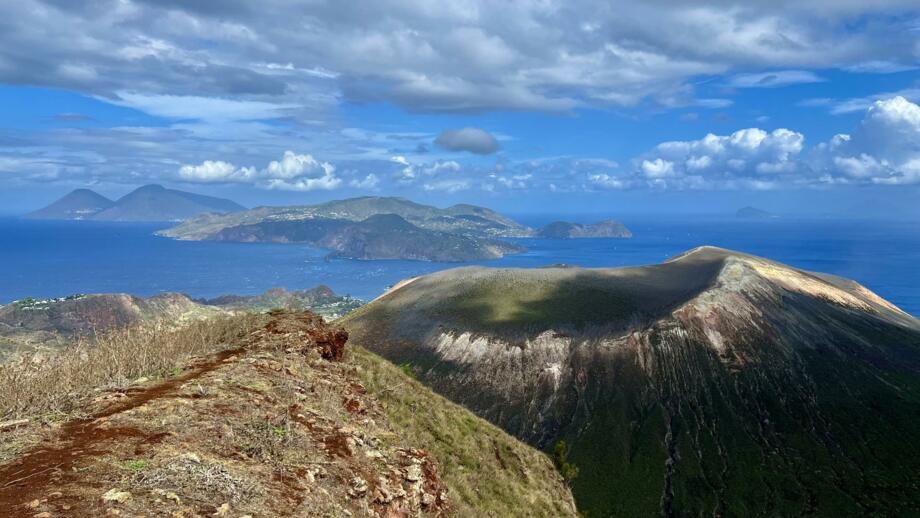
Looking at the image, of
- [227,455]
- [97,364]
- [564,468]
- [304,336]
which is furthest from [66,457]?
[564,468]

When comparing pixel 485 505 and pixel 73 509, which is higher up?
pixel 73 509

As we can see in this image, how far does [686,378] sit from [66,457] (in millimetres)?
150418

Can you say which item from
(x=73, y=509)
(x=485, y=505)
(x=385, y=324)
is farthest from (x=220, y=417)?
(x=385, y=324)

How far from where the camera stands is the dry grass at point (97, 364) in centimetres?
1705

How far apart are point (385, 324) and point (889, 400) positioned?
131578 millimetres

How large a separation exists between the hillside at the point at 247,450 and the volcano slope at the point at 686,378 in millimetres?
99922

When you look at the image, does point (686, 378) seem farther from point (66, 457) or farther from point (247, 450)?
point (66, 457)

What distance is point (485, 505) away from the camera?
82.3ft

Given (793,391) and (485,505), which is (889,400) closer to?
(793,391)

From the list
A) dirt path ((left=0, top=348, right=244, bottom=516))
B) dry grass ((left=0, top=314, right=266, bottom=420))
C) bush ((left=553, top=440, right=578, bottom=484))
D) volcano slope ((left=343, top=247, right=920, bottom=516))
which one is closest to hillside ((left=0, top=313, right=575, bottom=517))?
dirt path ((left=0, top=348, right=244, bottom=516))

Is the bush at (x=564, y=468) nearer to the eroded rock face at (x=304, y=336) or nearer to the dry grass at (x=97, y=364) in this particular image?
the eroded rock face at (x=304, y=336)

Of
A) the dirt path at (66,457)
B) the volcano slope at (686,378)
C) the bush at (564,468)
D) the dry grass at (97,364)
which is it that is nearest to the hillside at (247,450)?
the dirt path at (66,457)

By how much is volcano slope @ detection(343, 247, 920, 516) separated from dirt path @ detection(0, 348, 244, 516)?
110502 millimetres

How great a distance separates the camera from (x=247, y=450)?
1570 cm
